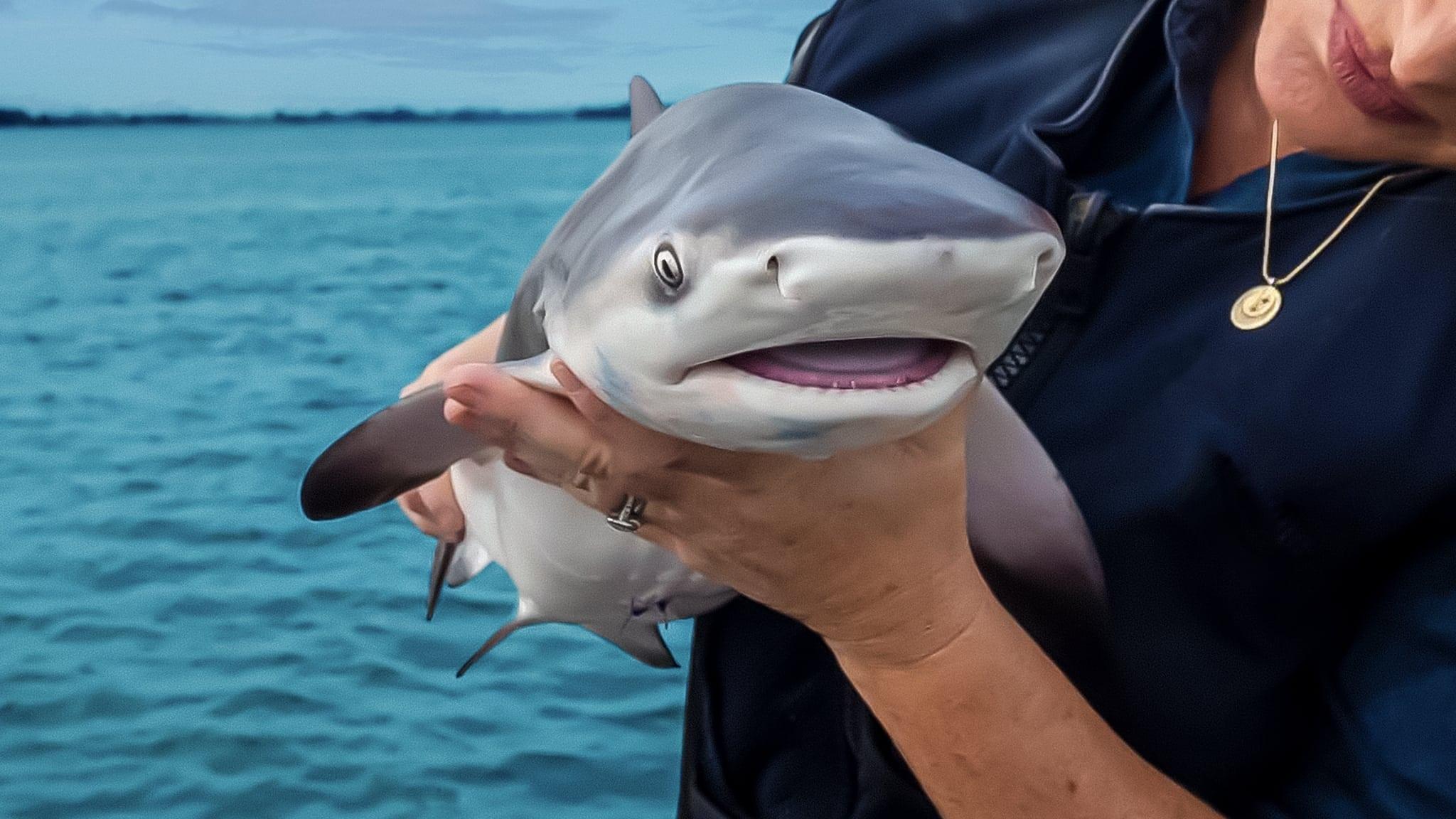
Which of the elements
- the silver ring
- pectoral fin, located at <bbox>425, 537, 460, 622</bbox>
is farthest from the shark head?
pectoral fin, located at <bbox>425, 537, 460, 622</bbox>

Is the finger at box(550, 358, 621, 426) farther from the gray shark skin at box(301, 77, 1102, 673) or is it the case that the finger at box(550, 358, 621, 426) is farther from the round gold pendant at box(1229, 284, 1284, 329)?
the round gold pendant at box(1229, 284, 1284, 329)

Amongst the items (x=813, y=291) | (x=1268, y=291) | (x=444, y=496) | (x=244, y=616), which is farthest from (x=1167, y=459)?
(x=244, y=616)

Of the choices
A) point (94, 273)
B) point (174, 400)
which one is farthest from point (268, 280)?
point (174, 400)

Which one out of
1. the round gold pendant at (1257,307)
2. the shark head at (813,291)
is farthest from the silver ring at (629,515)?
the round gold pendant at (1257,307)

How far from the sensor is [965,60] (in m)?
1.22

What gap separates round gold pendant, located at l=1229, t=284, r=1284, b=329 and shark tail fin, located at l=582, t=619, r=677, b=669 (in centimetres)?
58

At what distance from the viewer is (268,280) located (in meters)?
9.12

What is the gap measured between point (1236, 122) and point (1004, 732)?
19.8 inches

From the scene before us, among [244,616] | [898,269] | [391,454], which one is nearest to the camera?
[898,269]

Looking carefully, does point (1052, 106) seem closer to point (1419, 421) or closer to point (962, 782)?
point (1419, 421)

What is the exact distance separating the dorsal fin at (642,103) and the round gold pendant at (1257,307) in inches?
18.7

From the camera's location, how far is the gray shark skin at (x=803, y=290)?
2.05 feet

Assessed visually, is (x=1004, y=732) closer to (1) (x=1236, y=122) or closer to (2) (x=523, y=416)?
(2) (x=523, y=416)

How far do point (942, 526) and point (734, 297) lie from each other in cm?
31
